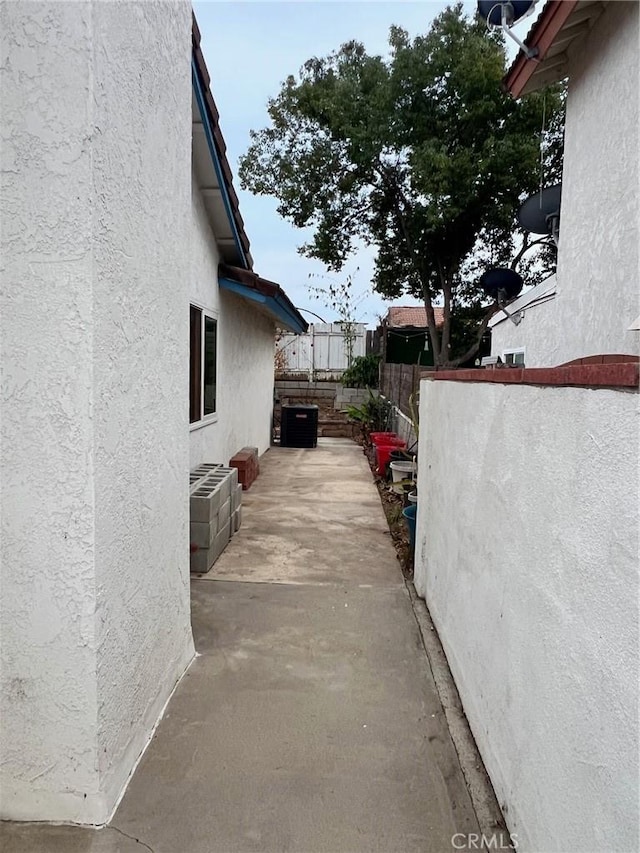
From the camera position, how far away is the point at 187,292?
11.0 ft

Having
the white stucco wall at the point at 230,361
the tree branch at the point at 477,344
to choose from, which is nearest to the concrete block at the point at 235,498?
the white stucco wall at the point at 230,361

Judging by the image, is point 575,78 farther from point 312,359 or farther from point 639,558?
point 312,359

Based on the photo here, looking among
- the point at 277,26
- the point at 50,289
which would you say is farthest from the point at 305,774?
the point at 277,26

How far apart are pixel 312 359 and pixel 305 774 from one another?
58.4 ft

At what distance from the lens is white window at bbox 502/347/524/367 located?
6702mm

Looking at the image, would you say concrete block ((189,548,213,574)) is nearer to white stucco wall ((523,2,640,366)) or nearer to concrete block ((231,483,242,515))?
concrete block ((231,483,242,515))

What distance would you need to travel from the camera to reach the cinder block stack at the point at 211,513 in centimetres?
506

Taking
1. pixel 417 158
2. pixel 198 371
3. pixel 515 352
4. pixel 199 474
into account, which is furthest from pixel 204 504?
pixel 417 158

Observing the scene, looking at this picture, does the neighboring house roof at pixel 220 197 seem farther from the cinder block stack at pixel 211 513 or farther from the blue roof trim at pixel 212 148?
the cinder block stack at pixel 211 513

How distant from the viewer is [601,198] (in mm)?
4168

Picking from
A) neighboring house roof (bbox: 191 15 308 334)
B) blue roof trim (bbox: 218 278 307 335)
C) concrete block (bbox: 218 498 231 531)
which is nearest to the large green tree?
blue roof trim (bbox: 218 278 307 335)

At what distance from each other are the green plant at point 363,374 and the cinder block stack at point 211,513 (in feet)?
36.8

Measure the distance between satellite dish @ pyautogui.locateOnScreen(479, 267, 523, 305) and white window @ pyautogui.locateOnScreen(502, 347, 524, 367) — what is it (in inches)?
25.3

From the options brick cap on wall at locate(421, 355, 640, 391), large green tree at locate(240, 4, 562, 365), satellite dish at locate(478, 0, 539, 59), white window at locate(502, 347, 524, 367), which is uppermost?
large green tree at locate(240, 4, 562, 365)
